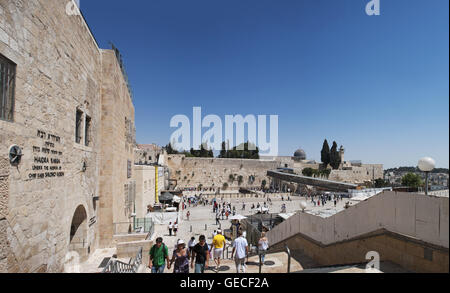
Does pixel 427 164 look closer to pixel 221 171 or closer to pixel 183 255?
pixel 183 255

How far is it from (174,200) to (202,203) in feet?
25.8

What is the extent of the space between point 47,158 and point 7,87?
1.59m

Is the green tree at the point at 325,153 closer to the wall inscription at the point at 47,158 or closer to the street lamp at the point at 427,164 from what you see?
the street lamp at the point at 427,164

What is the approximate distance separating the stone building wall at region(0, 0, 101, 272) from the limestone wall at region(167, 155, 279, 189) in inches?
1627

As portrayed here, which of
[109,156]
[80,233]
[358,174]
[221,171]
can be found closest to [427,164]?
[80,233]

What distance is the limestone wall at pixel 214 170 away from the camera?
47.7 metres

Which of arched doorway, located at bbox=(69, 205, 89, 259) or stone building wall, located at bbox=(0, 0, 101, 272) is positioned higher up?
stone building wall, located at bbox=(0, 0, 101, 272)

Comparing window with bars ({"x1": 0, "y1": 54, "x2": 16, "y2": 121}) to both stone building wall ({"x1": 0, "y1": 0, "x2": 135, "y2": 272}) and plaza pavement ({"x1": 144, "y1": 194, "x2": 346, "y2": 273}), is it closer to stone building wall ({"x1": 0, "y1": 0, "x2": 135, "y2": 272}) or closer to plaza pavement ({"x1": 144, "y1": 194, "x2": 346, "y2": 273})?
stone building wall ({"x1": 0, "y1": 0, "x2": 135, "y2": 272})

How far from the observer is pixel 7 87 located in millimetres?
3686

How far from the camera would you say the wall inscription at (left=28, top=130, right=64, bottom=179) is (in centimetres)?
430

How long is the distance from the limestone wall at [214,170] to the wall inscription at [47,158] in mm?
42631

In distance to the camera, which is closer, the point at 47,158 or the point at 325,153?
the point at 47,158

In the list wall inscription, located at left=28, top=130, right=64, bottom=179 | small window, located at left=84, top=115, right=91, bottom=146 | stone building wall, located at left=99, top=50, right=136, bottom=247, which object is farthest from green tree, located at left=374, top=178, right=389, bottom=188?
wall inscription, located at left=28, top=130, right=64, bottom=179
